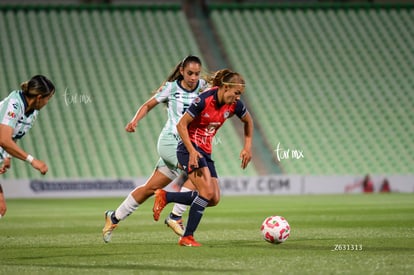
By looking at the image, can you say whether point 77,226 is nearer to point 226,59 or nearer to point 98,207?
point 98,207

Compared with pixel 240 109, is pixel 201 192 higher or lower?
lower

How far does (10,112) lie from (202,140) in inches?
78.1

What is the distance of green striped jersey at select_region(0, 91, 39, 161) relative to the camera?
7.39 m

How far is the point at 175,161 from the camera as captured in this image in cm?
886

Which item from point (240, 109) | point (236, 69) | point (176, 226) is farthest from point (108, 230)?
point (236, 69)

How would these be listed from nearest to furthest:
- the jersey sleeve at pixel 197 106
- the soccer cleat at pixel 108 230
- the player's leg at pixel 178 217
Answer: the jersey sleeve at pixel 197 106, the soccer cleat at pixel 108 230, the player's leg at pixel 178 217

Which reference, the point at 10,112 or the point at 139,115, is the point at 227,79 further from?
the point at 10,112

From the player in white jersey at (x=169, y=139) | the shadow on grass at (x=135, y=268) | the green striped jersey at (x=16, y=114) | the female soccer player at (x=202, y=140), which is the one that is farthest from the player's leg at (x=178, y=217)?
the shadow on grass at (x=135, y=268)

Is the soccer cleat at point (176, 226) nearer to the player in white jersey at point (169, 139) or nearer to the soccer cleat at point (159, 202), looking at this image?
the player in white jersey at point (169, 139)

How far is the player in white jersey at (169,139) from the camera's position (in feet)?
29.0

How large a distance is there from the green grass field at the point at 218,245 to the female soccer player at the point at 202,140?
441mm

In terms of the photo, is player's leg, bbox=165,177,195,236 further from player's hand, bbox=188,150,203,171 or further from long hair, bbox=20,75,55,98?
long hair, bbox=20,75,55,98

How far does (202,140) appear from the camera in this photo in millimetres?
8289

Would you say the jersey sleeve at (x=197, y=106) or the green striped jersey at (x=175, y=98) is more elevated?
the green striped jersey at (x=175, y=98)
